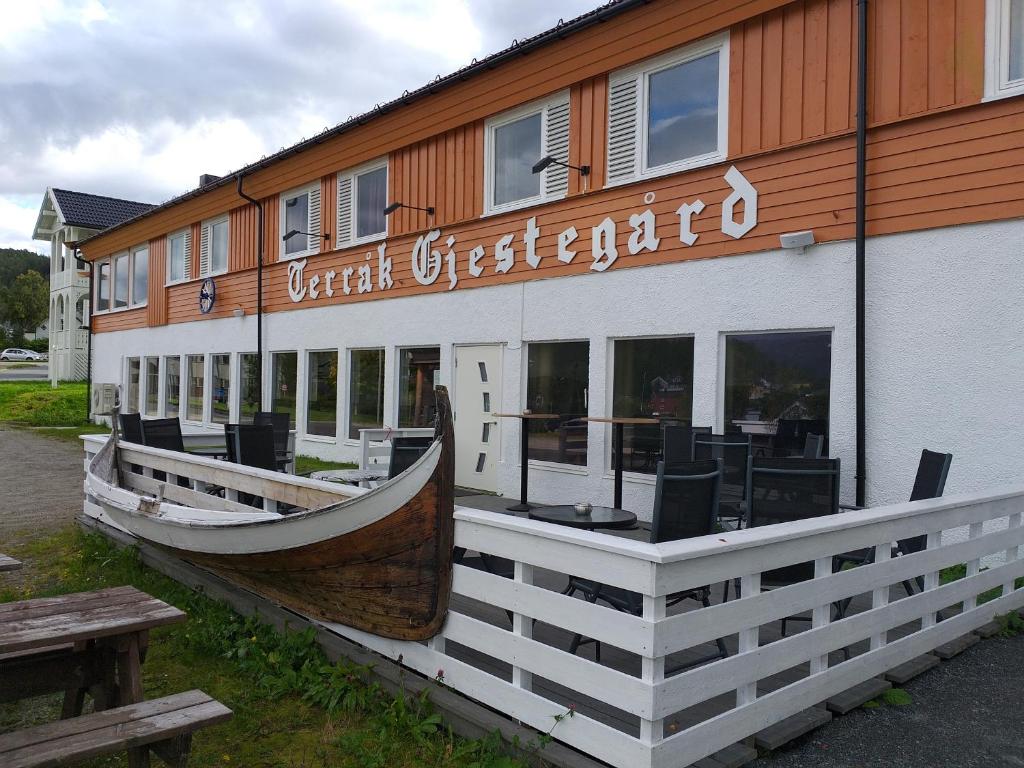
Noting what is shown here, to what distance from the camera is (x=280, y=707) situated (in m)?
3.99

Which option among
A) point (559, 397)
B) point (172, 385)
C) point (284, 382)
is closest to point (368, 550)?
point (559, 397)

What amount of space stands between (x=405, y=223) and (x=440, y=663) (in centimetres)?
919

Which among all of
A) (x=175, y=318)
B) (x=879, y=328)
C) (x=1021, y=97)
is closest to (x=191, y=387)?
(x=175, y=318)

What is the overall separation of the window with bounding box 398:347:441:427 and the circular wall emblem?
6.78 meters

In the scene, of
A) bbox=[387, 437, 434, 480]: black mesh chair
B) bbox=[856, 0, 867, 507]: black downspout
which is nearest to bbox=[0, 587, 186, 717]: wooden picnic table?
bbox=[387, 437, 434, 480]: black mesh chair

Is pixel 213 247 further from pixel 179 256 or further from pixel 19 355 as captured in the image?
pixel 19 355

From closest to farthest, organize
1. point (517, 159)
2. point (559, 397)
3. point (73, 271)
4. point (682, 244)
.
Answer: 1. point (682, 244)
2. point (559, 397)
3. point (517, 159)
4. point (73, 271)

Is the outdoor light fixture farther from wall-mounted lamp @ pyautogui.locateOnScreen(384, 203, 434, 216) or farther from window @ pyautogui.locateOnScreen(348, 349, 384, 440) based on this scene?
window @ pyautogui.locateOnScreen(348, 349, 384, 440)

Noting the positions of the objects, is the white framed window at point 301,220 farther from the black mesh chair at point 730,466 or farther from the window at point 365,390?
the black mesh chair at point 730,466

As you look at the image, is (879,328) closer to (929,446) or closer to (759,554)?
(929,446)

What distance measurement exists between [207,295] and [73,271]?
2294cm

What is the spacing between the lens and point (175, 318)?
19.0 meters

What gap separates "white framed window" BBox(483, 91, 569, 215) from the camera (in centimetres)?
974

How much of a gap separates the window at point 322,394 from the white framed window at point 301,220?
1.88 meters
